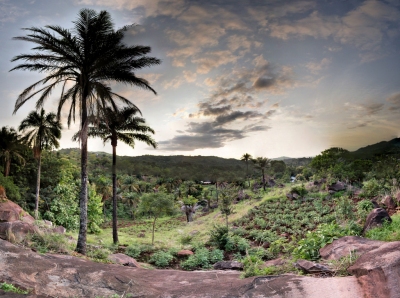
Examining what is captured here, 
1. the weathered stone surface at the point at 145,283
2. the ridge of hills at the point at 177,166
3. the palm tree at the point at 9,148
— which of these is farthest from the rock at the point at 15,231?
the ridge of hills at the point at 177,166

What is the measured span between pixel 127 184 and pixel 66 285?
2046 inches

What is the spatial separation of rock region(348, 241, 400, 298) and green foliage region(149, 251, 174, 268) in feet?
33.7

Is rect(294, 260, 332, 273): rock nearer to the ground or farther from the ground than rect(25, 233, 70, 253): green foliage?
farther from the ground

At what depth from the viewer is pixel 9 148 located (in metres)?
27.5

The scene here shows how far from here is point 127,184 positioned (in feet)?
186

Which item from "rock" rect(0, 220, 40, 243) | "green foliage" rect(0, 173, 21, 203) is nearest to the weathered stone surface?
"rock" rect(0, 220, 40, 243)

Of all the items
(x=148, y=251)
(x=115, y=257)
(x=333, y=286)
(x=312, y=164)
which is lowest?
(x=148, y=251)

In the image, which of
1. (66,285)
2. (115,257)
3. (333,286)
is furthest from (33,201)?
(333,286)

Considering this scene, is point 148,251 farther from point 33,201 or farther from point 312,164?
point 312,164

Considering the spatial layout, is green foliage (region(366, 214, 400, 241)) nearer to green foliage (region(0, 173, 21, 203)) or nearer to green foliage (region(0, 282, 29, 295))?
green foliage (region(0, 282, 29, 295))

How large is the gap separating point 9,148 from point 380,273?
31254mm

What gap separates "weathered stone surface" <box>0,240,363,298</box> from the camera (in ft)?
15.8

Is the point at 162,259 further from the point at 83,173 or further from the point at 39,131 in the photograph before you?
the point at 39,131

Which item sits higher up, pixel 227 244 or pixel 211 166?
pixel 211 166
